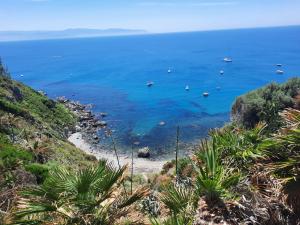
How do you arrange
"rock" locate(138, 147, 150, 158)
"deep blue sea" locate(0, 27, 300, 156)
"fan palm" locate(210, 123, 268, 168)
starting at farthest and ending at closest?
"deep blue sea" locate(0, 27, 300, 156)
"rock" locate(138, 147, 150, 158)
"fan palm" locate(210, 123, 268, 168)

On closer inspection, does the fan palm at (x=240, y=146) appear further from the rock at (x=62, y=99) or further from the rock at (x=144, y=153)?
the rock at (x=62, y=99)

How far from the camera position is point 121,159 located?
51.2m

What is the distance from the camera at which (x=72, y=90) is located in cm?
10788

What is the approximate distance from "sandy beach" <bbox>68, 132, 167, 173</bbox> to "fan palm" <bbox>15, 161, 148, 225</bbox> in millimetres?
32868

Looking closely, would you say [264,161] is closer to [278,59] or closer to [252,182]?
[252,182]

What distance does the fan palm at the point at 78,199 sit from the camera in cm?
710

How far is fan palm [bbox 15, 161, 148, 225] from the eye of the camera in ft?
23.3

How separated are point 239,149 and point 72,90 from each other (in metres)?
101

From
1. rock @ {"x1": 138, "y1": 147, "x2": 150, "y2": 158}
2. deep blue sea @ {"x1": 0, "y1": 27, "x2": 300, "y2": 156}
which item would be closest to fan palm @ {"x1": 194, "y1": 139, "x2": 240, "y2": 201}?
rock @ {"x1": 138, "y1": 147, "x2": 150, "y2": 158}

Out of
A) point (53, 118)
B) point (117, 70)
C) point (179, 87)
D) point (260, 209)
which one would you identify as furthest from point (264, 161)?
point (117, 70)

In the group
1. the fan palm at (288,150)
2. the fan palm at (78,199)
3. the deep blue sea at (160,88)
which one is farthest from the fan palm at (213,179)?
the deep blue sea at (160,88)

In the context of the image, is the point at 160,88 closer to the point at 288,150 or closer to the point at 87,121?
the point at 87,121

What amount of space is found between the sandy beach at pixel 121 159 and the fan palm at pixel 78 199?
32868mm

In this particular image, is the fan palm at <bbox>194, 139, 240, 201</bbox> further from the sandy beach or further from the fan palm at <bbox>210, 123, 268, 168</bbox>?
the sandy beach
